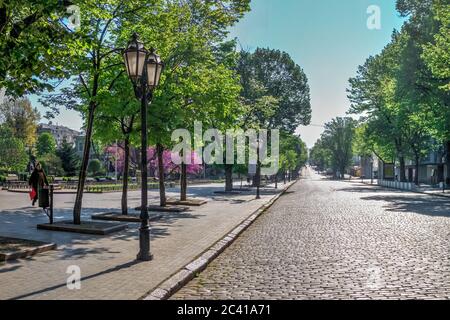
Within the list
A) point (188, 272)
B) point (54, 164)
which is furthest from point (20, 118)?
point (188, 272)

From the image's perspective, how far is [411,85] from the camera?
3184cm

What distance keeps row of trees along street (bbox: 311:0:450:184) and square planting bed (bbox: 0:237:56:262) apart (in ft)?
79.1

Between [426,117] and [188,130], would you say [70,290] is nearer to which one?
[188,130]

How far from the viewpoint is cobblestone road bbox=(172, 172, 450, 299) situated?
6.29 m

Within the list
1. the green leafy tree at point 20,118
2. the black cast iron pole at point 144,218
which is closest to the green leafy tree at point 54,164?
the green leafy tree at point 20,118

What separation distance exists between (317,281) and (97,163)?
68.0 meters

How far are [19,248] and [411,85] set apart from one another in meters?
30.6

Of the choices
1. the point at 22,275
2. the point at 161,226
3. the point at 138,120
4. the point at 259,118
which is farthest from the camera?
the point at 259,118

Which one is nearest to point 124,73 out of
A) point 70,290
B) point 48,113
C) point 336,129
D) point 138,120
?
point 138,120

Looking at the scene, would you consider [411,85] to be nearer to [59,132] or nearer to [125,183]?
[125,183]

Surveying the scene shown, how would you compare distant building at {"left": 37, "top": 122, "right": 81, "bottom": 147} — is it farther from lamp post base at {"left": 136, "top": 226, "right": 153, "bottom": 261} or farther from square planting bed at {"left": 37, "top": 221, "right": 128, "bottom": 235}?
lamp post base at {"left": 136, "top": 226, "right": 153, "bottom": 261}

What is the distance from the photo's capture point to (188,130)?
17891 millimetres

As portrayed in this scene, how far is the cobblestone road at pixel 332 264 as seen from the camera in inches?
247

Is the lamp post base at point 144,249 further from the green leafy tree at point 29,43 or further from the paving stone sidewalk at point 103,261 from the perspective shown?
the green leafy tree at point 29,43
